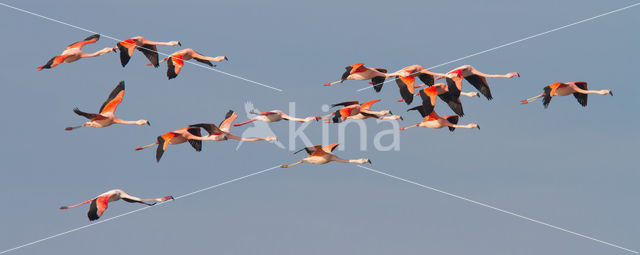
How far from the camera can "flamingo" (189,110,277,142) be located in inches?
2494

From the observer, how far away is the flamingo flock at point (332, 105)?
62.7 m

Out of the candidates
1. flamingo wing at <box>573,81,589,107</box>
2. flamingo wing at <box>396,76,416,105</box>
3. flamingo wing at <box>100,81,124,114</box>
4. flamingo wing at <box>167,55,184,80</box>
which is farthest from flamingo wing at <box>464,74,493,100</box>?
flamingo wing at <box>100,81,124,114</box>

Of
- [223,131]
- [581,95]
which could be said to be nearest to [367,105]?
[223,131]

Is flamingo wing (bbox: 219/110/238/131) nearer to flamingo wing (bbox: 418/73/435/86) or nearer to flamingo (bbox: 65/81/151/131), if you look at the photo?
flamingo (bbox: 65/81/151/131)

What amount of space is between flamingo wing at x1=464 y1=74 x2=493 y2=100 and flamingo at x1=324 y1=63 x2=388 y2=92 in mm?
3498

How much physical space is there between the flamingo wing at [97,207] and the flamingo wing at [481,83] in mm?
15605

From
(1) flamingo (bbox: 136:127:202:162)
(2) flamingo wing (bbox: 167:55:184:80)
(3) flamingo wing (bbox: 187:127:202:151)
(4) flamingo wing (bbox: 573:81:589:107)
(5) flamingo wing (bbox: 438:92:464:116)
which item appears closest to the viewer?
(1) flamingo (bbox: 136:127:202:162)

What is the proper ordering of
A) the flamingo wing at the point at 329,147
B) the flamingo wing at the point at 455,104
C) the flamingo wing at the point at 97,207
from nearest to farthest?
the flamingo wing at the point at 97,207, the flamingo wing at the point at 329,147, the flamingo wing at the point at 455,104

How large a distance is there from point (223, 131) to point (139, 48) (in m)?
5.01

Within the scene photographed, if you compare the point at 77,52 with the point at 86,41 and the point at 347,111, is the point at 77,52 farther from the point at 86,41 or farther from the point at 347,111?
the point at 347,111

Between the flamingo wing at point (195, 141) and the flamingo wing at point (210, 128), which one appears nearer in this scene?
the flamingo wing at point (210, 128)

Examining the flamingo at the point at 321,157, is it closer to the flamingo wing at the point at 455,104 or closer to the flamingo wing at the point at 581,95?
the flamingo wing at the point at 455,104

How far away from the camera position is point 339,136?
6347 centimetres

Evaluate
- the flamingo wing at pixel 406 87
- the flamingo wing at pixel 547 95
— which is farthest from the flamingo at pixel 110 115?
the flamingo wing at pixel 547 95
